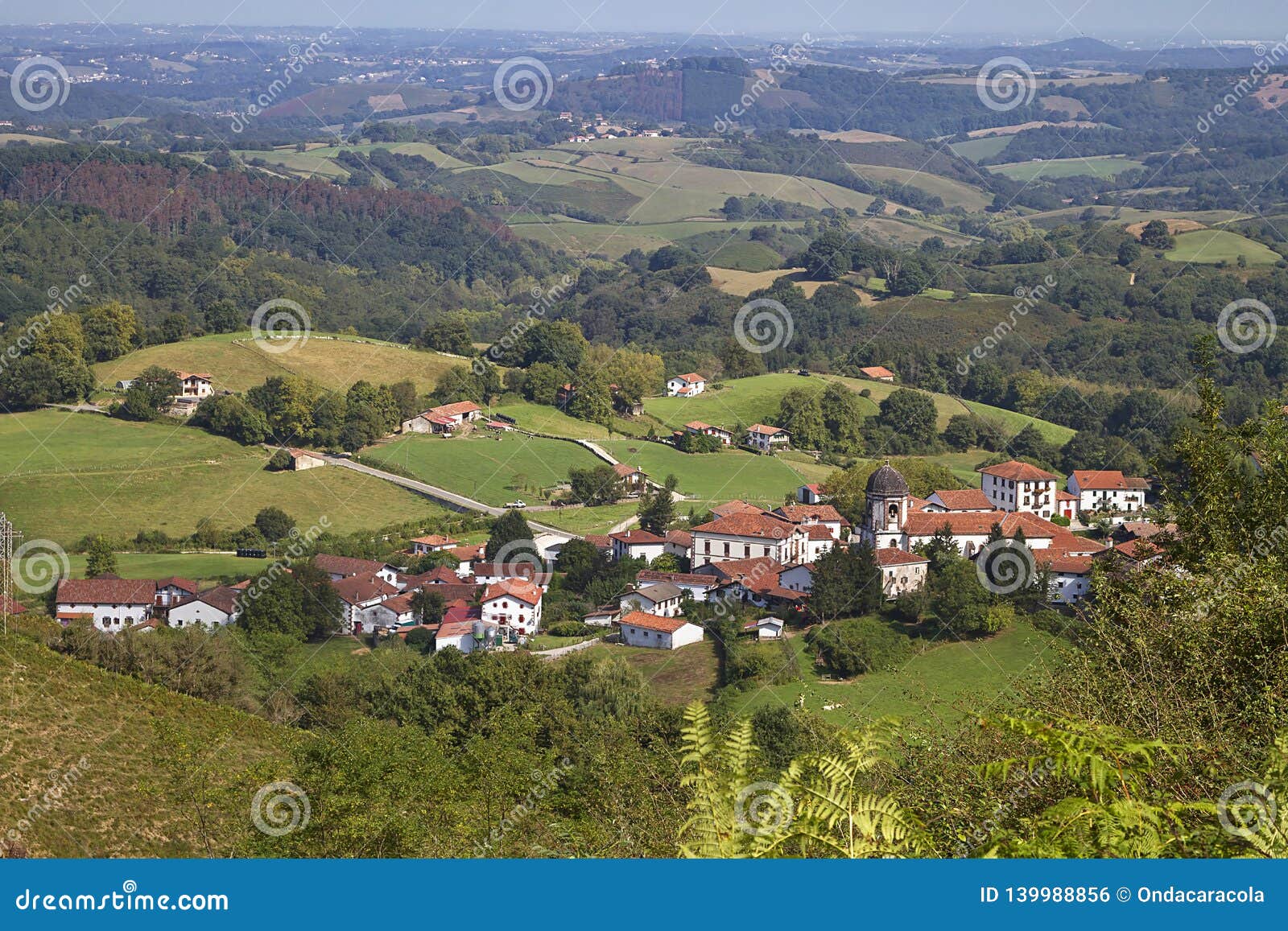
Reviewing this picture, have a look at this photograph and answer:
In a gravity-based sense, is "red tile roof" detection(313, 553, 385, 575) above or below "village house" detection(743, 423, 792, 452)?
above

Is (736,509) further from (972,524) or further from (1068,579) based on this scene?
Answer: (1068,579)

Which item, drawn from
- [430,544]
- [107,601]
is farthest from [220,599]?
[430,544]

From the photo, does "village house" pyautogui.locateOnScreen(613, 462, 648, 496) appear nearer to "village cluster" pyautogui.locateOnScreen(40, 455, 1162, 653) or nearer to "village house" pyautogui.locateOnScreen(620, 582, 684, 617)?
"village cluster" pyautogui.locateOnScreen(40, 455, 1162, 653)

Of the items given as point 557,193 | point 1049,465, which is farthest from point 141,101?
point 1049,465

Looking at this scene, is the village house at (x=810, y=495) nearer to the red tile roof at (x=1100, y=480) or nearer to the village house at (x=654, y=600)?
the red tile roof at (x=1100, y=480)

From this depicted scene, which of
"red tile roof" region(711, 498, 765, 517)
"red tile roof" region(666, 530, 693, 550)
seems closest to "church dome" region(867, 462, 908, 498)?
"red tile roof" region(711, 498, 765, 517)
